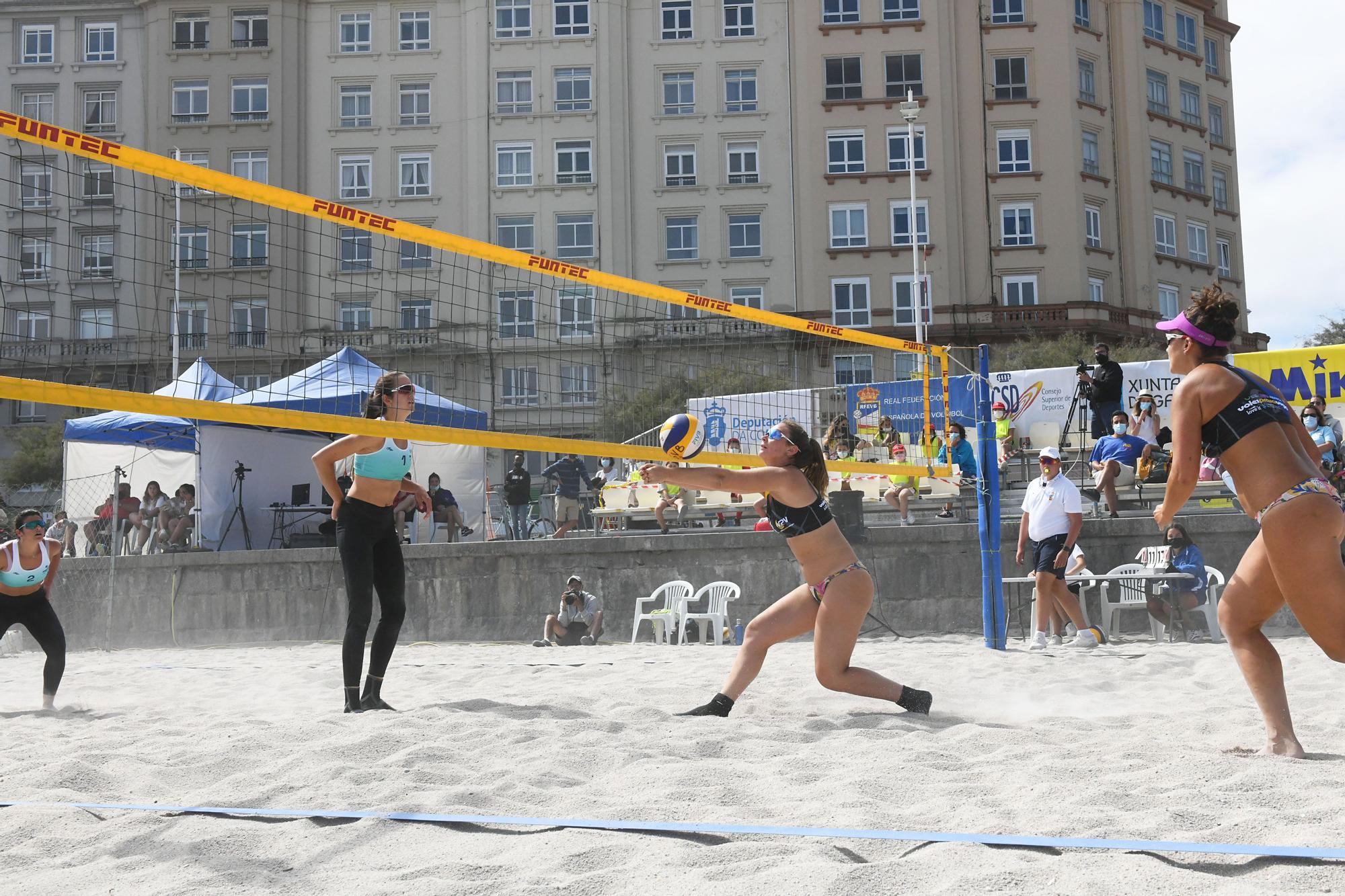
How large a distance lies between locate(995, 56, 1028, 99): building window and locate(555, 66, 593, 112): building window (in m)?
11.9

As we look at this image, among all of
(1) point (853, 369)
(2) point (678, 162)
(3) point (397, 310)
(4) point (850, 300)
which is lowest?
(1) point (853, 369)

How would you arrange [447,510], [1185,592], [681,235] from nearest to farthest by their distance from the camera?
[1185,592] → [447,510] → [681,235]

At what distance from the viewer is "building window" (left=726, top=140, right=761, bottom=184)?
1346 inches

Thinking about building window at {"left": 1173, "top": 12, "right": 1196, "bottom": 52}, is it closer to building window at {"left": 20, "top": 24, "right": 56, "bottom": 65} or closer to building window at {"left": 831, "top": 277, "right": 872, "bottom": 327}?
building window at {"left": 831, "top": 277, "right": 872, "bottom": 327}

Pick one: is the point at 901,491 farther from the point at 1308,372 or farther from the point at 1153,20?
the point at 1153,20

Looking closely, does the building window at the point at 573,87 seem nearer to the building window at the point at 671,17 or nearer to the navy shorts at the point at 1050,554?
the building window at the point at 671,17

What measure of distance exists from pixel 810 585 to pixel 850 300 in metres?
29.4

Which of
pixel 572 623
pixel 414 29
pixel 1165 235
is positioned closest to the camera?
pixel 572 623

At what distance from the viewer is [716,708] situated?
4758 mm

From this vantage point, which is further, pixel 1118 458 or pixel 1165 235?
pixel 1165 235

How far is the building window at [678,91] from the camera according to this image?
113 feet

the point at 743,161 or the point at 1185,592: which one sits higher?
the point at 743,161

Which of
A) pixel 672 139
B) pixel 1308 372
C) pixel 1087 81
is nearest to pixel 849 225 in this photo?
pixel 672 139

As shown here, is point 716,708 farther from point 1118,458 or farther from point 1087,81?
point 1087,81
